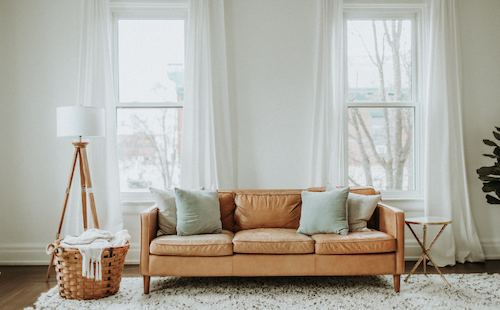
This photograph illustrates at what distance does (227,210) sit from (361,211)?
1315mm

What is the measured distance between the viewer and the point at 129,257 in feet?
12.9

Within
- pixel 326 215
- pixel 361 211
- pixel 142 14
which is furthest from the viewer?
pixel 142 14

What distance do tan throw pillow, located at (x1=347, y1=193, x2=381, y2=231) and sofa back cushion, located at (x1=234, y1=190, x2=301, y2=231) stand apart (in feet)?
1.70

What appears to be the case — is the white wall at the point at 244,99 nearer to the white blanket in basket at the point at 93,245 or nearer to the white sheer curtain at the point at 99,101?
the white sheer curtain at the point at 99,101

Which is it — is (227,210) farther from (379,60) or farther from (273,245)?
(379,60)

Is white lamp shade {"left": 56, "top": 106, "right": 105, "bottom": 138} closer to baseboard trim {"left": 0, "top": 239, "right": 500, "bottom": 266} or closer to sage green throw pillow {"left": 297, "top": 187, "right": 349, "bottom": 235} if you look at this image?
baseboard trim {"left": 0, "top": 239, "right": 500, "bottom": 266}

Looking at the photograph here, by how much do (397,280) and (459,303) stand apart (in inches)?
18.3

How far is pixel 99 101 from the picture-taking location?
3.91 m

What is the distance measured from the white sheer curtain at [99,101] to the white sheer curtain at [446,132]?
143 inches

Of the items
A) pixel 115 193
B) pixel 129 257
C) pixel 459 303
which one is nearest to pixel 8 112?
pixel 115 193

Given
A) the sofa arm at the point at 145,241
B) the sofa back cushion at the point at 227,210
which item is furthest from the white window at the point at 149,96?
the sofa arm at the point at 145,241

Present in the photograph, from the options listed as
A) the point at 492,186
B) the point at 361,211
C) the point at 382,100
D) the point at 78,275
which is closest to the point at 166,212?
the point at 78,275

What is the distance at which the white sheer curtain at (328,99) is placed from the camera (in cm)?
393

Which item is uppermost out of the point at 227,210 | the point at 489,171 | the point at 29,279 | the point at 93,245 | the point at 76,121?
the point at 76,121
